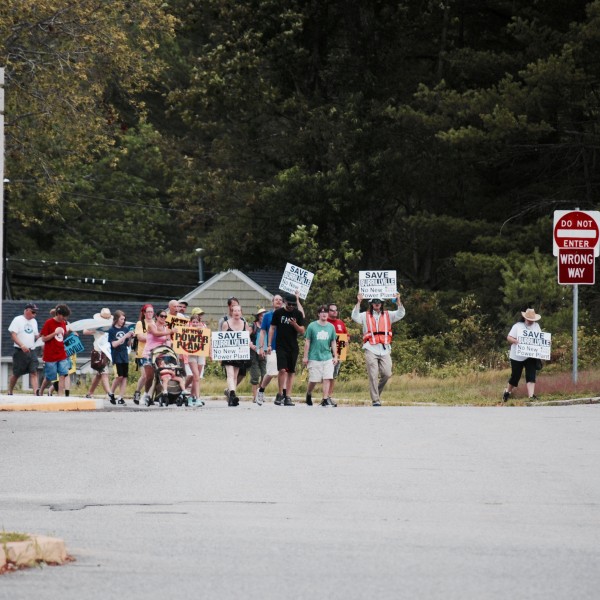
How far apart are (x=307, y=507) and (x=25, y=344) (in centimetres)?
1769

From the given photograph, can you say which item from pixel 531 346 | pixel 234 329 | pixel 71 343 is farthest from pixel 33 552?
pixel 71 343

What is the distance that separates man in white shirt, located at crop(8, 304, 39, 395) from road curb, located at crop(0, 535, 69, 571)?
19767 millimetres

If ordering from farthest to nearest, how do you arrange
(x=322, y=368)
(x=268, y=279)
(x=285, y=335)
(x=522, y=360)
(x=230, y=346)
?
(x=268, y=279), (x=522, y=360), (x=230, y=346), (x=322, y=368), (x=285, y=335)

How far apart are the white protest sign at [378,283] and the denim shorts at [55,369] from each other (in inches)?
248

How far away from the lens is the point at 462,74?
46031 millimetres

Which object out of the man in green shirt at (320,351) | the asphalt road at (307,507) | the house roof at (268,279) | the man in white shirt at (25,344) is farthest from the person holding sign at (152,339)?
the house roof at (268,279)

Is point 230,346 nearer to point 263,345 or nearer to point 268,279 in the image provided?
point 263,345

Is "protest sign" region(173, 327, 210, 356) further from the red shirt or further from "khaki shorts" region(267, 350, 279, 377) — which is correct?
the red shirt

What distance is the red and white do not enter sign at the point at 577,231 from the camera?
2819 centimetres

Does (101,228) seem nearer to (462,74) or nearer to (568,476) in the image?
(462,74)

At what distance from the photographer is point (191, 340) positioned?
1048 inches

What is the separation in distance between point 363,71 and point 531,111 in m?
8.19

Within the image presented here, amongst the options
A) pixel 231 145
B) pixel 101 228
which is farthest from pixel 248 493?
pixel 101 228

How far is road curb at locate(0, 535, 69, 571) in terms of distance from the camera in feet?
28.5
